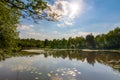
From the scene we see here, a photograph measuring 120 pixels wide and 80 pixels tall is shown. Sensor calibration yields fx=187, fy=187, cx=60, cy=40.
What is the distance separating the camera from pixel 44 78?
71.5 ft

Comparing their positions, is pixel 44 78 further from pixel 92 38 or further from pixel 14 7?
pixel 92 38

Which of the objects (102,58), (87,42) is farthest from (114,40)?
(102,58)

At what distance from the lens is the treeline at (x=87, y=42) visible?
100438 millimetres

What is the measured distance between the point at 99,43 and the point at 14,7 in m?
113

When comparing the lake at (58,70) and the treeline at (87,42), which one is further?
the treeline at (87,42)

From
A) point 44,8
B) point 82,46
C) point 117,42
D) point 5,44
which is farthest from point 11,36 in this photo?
point 82,46

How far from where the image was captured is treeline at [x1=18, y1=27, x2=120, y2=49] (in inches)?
3954

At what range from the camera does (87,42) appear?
5315 inches

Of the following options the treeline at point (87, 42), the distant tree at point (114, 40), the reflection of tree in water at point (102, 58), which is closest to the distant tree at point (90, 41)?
the treeline at point (87, 42)

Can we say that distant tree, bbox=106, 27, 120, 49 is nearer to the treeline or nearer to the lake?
the treeline

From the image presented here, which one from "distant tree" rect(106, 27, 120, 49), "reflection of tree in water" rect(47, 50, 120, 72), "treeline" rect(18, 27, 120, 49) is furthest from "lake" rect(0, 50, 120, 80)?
"distant tree" rect(106, 27, 120, 49)

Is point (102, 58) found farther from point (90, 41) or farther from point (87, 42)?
point (87, 42)

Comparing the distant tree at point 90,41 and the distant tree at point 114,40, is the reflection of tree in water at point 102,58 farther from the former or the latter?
the distant tree at point 90,41

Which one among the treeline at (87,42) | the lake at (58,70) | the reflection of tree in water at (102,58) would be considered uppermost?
the treeline at (87,42)
